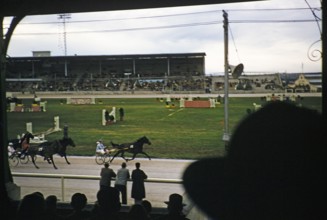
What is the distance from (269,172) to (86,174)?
6127mm

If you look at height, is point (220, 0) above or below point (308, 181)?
above

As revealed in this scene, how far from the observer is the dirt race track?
6.94 meters

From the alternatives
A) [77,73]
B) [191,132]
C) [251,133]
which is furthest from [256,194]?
[77,73]

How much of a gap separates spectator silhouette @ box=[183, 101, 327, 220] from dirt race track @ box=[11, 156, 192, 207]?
1574 mm

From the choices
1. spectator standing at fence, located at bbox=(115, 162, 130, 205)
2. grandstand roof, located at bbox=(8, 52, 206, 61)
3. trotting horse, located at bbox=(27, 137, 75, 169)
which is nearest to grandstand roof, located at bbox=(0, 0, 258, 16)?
spectator standing at fence, located at bbox=(115, 162, 130, 205)

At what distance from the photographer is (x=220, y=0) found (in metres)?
3.57

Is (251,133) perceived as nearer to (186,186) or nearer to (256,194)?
(256,194)

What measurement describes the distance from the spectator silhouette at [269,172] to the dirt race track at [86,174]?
1.57 meters

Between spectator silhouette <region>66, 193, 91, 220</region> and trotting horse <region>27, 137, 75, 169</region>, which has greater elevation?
spectator silhouette <region>66, 193, 91, 220</region>

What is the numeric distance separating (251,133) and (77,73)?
121ft

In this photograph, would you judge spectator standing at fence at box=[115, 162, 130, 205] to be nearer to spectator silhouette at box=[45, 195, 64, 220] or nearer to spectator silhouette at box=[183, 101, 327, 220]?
spectator silhouette at box=[183, 101, 327, 220]

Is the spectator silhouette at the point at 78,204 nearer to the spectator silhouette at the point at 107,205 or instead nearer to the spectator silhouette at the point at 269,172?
the spectator silhouette at the point at 107,205

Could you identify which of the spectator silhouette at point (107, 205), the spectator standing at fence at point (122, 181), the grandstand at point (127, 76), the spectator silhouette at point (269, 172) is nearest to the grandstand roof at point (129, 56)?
the grandstand at point (127, 76)

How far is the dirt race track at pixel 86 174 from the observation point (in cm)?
694
